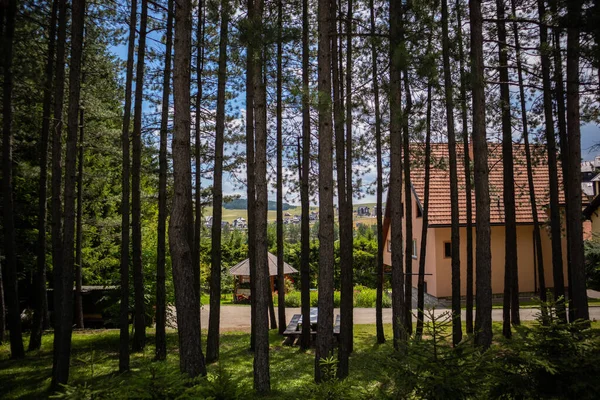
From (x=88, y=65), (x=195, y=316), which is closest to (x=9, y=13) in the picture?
(x=88, y=65)

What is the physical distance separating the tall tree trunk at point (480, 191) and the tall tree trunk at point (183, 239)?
16.2 feet

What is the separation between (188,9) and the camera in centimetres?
619

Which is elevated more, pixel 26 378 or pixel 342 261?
pixel 342 261

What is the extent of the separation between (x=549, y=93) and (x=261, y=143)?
7.96 m

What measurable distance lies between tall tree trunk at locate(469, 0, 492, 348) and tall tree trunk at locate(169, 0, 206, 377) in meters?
4.95

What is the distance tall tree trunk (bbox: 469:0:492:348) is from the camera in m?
7.31

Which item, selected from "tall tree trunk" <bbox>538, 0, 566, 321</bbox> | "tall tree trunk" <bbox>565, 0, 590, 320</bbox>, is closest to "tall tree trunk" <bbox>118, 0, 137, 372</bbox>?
"tall tree trunk" <bbox>565, 0, 590, 320</bbox>

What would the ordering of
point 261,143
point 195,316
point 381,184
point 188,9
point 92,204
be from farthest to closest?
point 92,204
point 381,184
point 261,143
point 188,9
point 195,316

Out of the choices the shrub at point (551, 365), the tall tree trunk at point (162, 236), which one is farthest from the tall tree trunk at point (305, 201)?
the shrub at point (551, 365)

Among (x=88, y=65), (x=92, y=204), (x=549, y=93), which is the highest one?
(x=88, y=65)

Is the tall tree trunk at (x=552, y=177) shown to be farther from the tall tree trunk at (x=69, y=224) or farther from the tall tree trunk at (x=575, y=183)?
the tall tree trunk at (x=69, y=224)

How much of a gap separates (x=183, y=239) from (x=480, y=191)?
5293 millimetres

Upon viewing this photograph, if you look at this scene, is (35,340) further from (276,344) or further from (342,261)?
(342,261)

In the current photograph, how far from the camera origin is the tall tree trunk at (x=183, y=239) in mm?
5711
